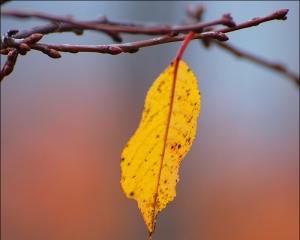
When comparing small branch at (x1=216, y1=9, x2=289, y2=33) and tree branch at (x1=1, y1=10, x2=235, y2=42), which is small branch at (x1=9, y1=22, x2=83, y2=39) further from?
small branch at (x1=216, y1=9, x2=289, y2=33)

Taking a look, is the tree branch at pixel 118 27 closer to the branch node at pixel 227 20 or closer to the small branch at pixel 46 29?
the branch node at pixel 227 20

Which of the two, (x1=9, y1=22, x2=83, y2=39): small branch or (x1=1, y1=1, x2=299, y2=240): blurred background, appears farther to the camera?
(x1=1, y1=1, x2=299, y2=240): blurred background

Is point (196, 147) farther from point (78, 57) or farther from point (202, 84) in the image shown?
point (78, 57)

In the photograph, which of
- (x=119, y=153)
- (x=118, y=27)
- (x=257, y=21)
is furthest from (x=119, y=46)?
(x=119, y=153)

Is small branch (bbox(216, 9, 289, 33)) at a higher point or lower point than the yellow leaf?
higher

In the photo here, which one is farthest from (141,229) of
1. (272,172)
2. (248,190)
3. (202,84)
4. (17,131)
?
(202,84)

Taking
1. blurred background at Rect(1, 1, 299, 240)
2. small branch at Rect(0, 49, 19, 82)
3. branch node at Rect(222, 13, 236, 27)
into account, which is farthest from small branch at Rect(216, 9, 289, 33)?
blurred background at Rect(1, 1, 299, 240)

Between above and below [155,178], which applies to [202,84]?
above

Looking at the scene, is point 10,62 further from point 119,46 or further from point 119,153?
point 119,153
